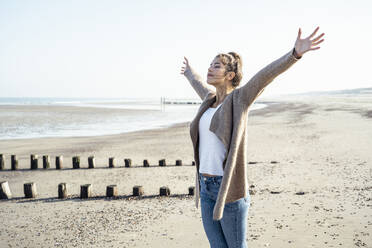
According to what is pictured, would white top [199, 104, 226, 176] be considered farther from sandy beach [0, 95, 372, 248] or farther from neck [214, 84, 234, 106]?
sandy beach [0, 95, 372, 248]

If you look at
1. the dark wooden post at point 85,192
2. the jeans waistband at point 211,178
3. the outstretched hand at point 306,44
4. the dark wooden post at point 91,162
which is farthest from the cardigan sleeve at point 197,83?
the dark wooden post at point 91,162

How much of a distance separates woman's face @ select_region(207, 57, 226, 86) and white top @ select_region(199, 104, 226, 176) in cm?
25

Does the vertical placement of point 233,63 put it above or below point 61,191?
above

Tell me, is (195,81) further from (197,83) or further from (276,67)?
(276,67)

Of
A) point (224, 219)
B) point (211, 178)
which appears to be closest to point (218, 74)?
point (211, 178)

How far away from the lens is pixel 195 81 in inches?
154

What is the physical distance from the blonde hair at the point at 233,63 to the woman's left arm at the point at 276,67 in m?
0.40

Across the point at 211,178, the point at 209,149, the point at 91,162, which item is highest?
the point at 209,149

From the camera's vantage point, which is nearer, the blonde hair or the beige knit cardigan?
the beige knit cardigan

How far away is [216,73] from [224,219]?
1291mm

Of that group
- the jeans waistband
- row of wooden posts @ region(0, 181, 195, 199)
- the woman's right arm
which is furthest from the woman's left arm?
row of wooden posts @ region(0, 181, 195, 199)

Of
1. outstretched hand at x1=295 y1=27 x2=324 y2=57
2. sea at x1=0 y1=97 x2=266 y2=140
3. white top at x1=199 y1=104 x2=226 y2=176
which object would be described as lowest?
sea at x1=0 y1=97 x2=266 y2=140

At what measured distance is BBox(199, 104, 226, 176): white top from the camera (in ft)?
9.15

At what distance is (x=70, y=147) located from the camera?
16531 mm
